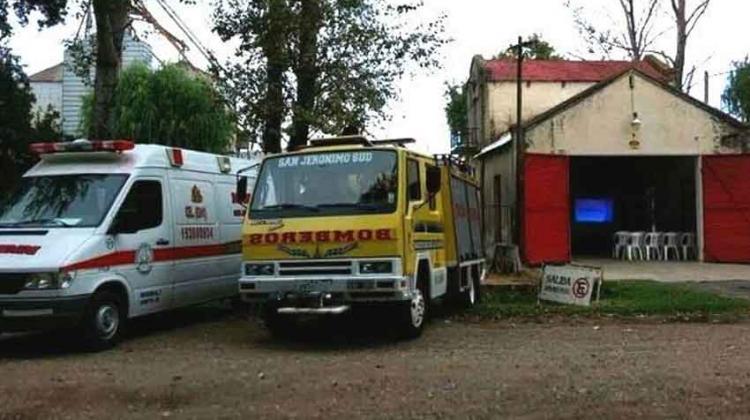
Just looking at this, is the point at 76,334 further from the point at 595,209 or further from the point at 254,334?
the point at 595,209

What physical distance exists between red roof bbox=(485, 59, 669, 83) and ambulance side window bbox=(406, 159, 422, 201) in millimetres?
22209

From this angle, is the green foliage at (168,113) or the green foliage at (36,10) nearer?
the green foliage at (36,10)

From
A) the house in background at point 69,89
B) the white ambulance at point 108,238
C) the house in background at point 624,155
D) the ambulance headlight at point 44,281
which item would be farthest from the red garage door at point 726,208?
the house in background at point 69,89

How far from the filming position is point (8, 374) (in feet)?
30.9

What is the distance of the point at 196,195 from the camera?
13.3 m

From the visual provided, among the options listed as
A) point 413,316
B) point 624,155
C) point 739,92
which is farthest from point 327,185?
point 739,92

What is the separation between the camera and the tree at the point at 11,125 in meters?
17.8

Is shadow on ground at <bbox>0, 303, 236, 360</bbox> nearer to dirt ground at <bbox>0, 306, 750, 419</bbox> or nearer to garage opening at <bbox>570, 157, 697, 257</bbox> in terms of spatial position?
dirt ground at <bbox>0, 306, 750, 419</bbox>

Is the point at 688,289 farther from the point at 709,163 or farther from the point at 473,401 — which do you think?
the point at 473,401

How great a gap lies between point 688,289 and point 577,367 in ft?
28.7

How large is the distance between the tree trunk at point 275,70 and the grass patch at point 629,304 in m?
5.49

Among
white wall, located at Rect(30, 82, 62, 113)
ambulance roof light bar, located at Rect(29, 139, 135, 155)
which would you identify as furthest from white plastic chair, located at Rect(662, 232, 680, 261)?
white wall, located at Rect(30, 82, 62, 113)

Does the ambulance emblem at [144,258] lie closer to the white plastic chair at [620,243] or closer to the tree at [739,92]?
the white plastic chair at [620,243]

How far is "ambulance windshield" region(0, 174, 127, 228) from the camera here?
1112 centimetres
